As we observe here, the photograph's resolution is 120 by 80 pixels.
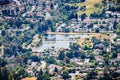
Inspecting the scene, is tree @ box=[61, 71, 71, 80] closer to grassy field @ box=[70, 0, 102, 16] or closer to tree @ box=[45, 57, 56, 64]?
tree @ box=[45, 57, 56, 64]

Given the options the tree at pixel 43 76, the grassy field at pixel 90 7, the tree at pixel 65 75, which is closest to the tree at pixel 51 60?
the tree at pixel 65 75

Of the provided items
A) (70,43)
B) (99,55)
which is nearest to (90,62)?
(99,55)

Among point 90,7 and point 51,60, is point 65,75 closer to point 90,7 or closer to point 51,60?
point 51,60

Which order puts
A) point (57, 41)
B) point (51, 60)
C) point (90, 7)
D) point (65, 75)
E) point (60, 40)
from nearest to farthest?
point (65, 75)
point (51, 60)
point (57, 41)
point (60, 40)
point (90, 7)

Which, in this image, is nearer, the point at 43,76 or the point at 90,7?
the point at 43,76

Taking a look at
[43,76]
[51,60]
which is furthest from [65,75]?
[51,60]

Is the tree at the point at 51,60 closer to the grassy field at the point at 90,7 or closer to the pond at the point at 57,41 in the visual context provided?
the pond at the point at 57,41

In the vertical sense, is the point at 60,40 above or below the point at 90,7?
below

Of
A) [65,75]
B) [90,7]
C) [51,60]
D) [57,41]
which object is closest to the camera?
[65,75]
